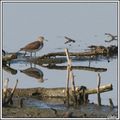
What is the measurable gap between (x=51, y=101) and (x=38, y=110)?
1584 mm

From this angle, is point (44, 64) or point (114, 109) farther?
point (44, 64)

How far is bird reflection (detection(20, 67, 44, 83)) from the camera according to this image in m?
18.0

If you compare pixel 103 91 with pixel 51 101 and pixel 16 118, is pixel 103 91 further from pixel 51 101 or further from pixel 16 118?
pixel 16 118

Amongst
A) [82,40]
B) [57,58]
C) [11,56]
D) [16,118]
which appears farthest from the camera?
[82,40]

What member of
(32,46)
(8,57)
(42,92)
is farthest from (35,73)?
(42,92)

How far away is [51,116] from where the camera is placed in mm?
12133

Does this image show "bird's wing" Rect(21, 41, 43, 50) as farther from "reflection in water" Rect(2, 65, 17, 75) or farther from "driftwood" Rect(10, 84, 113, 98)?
"driftwood" Rect(10, 84, 113, 98)

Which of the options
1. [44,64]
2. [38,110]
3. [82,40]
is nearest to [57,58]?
[44,64]

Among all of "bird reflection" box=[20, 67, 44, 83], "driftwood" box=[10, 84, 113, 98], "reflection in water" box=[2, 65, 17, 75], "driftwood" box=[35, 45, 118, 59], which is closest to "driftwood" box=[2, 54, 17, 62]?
"reflection in water" box=[2, 65, 17, 75]

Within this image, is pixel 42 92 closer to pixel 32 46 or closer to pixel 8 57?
pixel 32 46

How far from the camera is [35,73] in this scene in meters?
19.6

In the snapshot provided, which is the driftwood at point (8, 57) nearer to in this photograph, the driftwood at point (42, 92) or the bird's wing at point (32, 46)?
the bird's wing at point (32, 46)

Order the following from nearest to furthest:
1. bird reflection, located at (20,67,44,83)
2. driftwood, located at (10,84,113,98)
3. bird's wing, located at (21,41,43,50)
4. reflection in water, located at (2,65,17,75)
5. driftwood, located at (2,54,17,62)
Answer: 1. driftwood, located at (10,84,113,98)
2. bird reflection, located at (20,67,44,83)
3. reflection in water, located at (2,65,17,75)
4. bird's wing, located at (21,41,43,50)
5. driftwood, located at (2,54,17,62)

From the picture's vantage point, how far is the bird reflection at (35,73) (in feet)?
59.0
